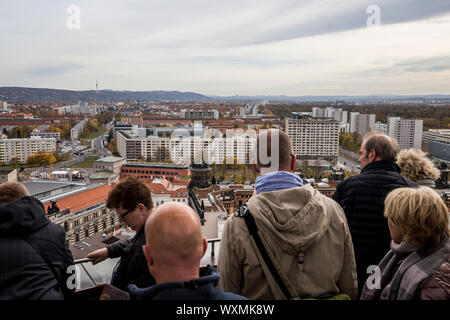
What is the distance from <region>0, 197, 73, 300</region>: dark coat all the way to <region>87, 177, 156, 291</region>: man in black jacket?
17 cm

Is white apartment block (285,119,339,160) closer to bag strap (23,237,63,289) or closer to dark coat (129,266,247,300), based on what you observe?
bag strap (23,237,63,289)

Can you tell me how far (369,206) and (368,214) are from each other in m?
0.02

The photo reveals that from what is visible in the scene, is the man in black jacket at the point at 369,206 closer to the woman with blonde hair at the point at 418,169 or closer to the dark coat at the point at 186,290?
the woman with blonde hair at the point at 418,169

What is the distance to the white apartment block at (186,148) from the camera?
20683 mm

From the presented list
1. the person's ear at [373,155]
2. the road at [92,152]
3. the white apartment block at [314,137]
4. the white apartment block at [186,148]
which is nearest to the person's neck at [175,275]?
the person's ear at [373,155]

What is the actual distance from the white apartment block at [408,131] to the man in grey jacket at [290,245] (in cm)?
1969

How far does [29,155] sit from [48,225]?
25.0 metres

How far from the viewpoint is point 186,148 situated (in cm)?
2344

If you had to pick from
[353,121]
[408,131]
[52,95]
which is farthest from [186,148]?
[52,95]

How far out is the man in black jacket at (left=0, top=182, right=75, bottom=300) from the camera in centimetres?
83

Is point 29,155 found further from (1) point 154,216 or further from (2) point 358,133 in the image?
(1) point 154,216

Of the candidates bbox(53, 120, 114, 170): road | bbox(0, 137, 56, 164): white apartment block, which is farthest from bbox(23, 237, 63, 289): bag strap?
bbox(0, 137, 56, 164): white apartment block
